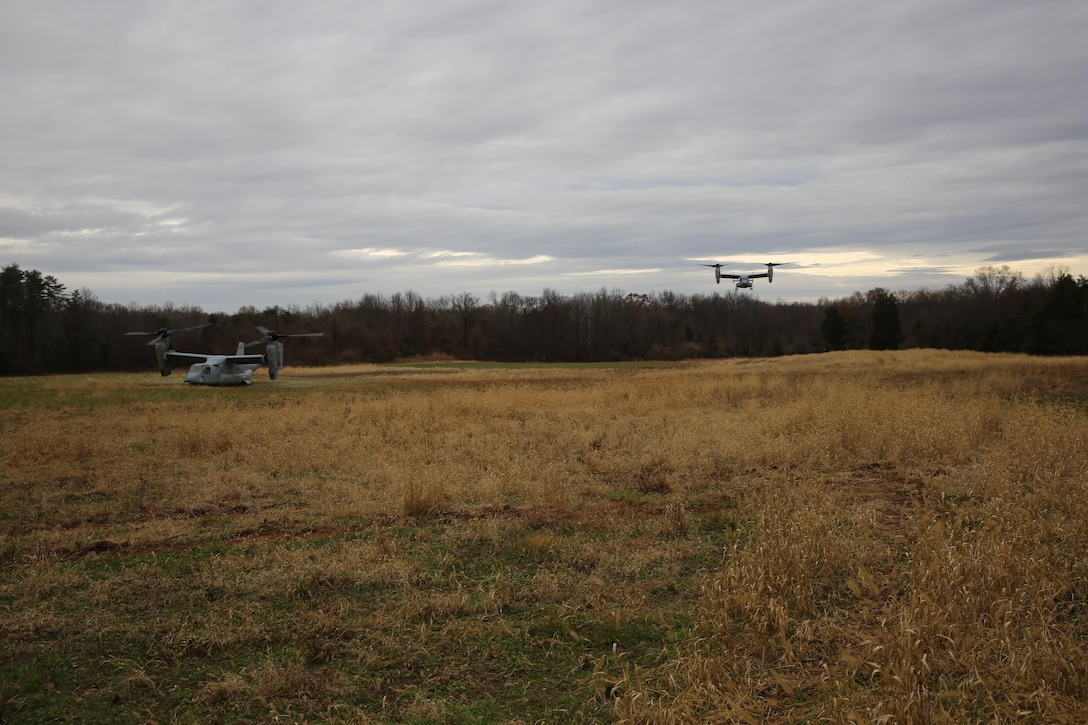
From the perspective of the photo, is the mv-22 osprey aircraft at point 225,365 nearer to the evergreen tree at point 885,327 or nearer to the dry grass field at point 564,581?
the dry grass field at point 564,581

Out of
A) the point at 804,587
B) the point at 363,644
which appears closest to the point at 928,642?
the point at 804,587

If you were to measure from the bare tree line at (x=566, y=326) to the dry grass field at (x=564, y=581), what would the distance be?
4944 centimetres

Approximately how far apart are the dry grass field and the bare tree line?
49.4m

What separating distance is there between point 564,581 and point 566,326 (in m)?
103

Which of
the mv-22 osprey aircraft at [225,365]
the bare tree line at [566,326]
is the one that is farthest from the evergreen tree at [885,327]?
the mv-22 osprey aircraft at [225,365]

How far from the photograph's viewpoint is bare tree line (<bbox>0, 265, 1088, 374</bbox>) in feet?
219

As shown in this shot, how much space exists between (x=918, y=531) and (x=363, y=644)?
17.2ft

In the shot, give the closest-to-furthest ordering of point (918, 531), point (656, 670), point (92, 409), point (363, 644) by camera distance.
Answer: point (656, 670), point (363, 644), point (918, 531), point (92, 409)

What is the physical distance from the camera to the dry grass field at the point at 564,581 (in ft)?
14.5

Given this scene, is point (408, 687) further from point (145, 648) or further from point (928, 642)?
point (928, 642)

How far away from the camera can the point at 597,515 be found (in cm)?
877

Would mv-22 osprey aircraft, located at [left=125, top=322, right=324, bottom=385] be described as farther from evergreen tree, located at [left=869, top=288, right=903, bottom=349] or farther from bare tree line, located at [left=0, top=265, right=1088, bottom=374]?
evergreen tree, located at [left=869, top=288, right=903, bottom=349]

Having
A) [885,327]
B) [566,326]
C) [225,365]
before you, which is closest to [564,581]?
[225,365]

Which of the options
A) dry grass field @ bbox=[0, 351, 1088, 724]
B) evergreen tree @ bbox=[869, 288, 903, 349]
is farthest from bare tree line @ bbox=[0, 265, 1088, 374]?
dry grass field @ bbox=[0, 351, 1088, 724]
